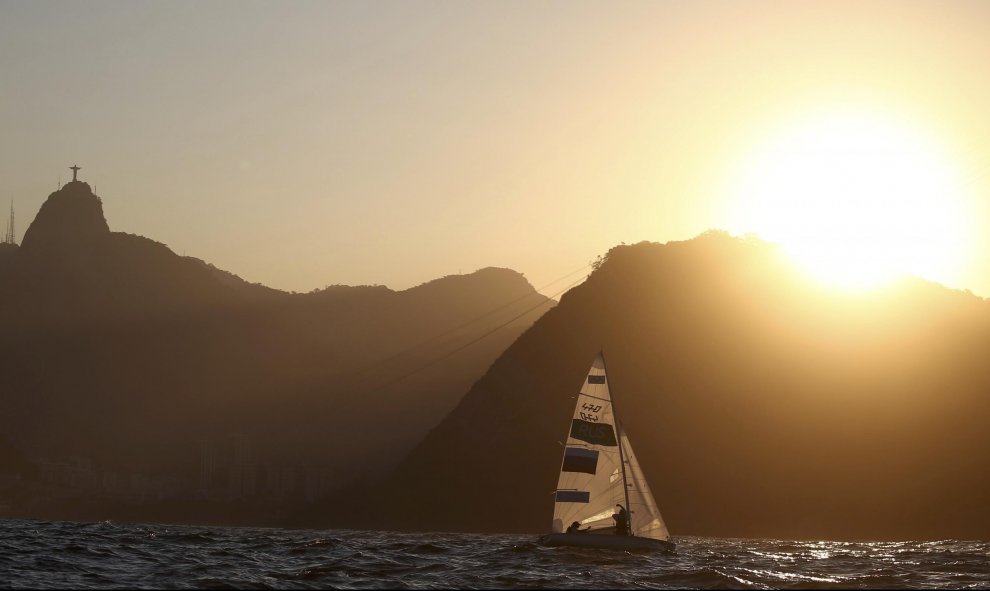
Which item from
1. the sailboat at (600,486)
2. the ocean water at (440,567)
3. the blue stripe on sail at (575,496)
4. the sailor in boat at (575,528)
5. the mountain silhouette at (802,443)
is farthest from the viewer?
the mountain silhouette at (802,443)

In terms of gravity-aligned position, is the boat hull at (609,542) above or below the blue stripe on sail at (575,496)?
below

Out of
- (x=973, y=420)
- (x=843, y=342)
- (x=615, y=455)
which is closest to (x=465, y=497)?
(x=843, y=342)

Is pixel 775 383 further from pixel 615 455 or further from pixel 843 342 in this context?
pixel 615 455

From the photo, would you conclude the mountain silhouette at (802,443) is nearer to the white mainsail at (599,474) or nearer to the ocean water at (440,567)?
the ocean water at (440,567)

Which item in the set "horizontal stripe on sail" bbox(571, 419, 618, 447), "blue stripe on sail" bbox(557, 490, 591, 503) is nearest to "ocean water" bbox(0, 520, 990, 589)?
"blue stripe on sail" bbox(557, 490, 591, 503)

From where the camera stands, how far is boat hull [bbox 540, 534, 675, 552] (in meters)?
73.9

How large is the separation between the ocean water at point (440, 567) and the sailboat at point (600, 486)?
147cm

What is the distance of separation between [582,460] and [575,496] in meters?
2.59

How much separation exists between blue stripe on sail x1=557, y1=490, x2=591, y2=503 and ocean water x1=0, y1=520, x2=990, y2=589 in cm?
340

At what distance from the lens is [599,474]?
75.3 m

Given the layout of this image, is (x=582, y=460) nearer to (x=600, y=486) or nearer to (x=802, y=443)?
(x=600, y=486)

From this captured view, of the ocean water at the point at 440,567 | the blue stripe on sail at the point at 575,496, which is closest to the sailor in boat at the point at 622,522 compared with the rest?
the ocean water at the point at 440,567

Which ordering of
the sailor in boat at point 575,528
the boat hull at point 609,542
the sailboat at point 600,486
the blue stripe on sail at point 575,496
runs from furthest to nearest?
the sailor in boat at point 575,528 < the blue stripe on sail at point 575,496 < the sailboat at point 600,486 < the boat hull at point 609,542

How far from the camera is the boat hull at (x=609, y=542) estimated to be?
242 ft
